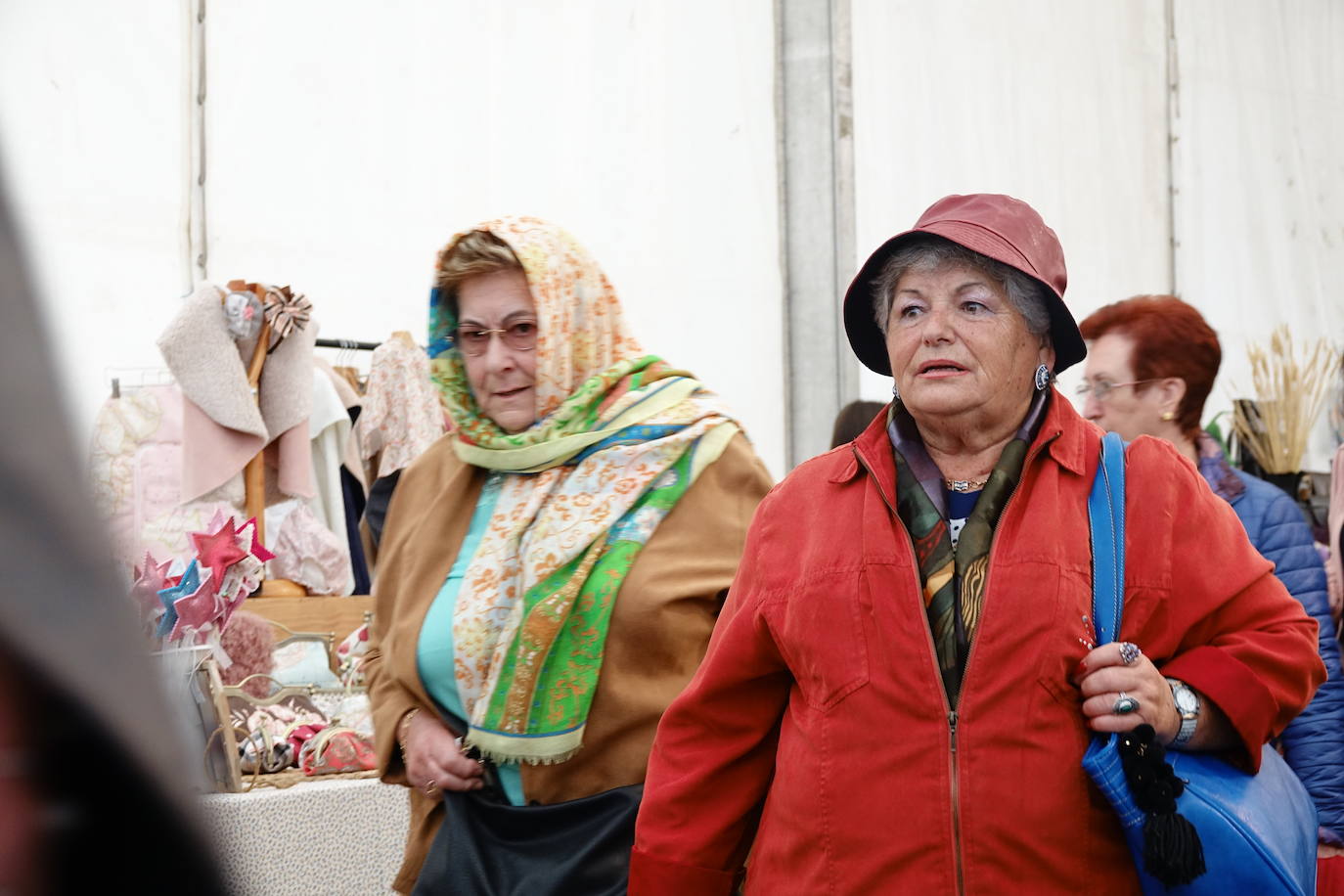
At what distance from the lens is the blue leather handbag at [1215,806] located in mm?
1590

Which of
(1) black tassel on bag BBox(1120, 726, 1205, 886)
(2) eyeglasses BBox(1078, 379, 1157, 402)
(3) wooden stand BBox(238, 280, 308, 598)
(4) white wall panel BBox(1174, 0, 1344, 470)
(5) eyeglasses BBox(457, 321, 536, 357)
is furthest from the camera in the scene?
(4) white wall panel BBox(1174, 0, 1344, 470)

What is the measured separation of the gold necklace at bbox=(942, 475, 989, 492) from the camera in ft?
6.28

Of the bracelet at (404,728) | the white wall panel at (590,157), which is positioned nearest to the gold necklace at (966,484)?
the bracelet at (404,728)

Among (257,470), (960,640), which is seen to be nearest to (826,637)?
(960,640)

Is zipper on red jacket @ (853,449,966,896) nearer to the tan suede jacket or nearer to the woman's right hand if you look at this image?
the tan suede jacket

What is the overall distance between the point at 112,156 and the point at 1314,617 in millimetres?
4324

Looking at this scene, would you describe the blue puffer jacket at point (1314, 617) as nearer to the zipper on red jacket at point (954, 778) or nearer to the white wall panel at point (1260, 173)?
the zipper on red jacket at point (954, 778)

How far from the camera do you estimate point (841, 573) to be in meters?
1.82

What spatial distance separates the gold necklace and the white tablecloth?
5.58 ft

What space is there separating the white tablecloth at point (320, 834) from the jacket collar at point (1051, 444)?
1621 mm

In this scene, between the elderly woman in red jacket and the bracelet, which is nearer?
the elderly woman in red jacket

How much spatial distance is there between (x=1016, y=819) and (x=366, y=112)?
4832 millimetres

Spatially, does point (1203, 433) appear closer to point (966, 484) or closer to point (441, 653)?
point (966, 484)

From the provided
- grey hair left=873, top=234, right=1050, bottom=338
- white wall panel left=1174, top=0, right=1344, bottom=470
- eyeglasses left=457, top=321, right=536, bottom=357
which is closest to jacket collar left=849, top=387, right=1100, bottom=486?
grey hair left=873, top=234, right=1050, bottom=338
